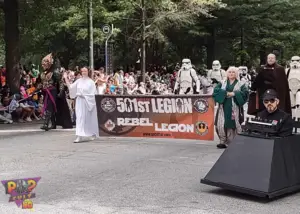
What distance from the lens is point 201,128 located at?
1097 centimetres

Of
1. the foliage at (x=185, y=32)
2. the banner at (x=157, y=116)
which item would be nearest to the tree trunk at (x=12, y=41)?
the foliage at (x=185, y=32)

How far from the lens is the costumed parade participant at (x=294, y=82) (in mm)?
11891

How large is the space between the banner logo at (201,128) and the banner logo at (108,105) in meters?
2.04

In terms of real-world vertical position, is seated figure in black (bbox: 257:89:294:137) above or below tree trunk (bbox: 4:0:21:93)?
below

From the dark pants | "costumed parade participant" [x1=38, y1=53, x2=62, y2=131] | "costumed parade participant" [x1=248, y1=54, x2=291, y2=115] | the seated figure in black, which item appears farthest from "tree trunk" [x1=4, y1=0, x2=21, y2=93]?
the seated figure in black

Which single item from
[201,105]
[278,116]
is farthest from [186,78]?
[278,116]

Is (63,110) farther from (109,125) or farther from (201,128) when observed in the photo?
(201,128)

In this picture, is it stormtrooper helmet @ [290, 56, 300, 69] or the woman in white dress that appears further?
stormtrooper helmet @ [290, 56, 300, 69]

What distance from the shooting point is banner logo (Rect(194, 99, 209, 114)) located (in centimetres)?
1088

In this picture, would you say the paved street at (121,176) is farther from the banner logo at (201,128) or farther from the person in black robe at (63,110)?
the person in black robe at (63,110)

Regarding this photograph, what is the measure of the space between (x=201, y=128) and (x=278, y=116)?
13.7 feet

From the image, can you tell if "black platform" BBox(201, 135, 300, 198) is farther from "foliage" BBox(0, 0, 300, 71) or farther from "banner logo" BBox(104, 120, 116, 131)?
"foliage" BBox(0, 0, 300, 71)

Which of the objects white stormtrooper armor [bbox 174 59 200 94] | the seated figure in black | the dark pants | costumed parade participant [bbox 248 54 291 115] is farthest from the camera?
white stormtrooper armor [bbox 174 59 200 94]

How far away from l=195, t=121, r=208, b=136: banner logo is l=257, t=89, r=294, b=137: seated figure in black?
3.86 metres
